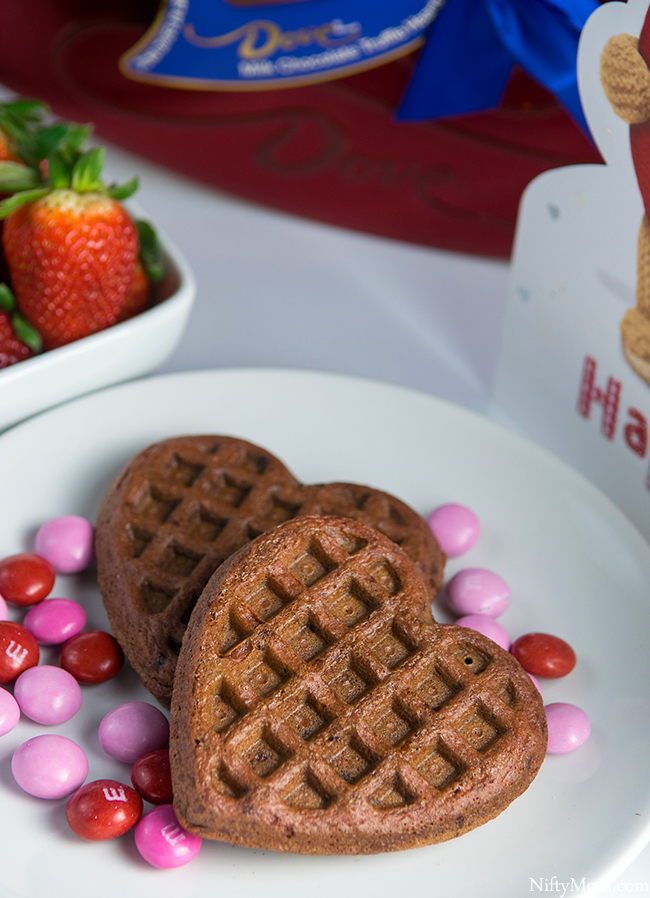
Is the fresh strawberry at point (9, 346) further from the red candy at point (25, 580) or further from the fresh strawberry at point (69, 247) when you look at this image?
the red candy at point (25, 580)

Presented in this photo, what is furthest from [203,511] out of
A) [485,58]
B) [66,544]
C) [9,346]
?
[485,58]

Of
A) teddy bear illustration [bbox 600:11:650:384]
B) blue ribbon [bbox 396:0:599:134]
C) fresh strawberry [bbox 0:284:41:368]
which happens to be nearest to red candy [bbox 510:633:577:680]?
teddy bear illustration [bbox 600:11:650:384]

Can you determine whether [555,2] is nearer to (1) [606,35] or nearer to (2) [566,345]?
(1) [606,35]

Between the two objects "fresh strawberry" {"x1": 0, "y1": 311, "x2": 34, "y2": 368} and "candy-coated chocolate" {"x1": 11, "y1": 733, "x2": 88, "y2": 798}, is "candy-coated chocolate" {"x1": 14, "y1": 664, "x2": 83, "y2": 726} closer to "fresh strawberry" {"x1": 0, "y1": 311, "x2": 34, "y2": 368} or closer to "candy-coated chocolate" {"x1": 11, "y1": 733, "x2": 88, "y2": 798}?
"candy-coated chocolate" {"x1": 11, "y1": 733, "x2": 88, "y2": 798}

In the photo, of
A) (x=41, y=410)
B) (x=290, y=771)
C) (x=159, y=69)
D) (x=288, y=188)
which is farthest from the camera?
(x=288, y=188)

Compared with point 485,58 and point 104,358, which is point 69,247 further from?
point 485,58

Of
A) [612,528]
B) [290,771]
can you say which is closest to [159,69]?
[612,528]

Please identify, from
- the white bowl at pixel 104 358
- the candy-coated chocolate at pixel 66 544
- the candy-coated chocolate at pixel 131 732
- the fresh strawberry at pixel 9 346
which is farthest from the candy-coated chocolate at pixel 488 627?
the fresh strawberry at pixel 9 346
